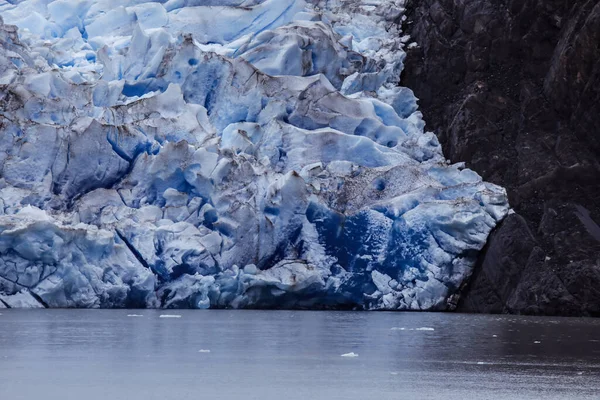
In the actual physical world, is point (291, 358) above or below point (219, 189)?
Result: below

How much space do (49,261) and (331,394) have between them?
832cm

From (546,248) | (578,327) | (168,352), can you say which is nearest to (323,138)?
(546,248)

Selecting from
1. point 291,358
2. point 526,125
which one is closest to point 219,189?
point 526,125

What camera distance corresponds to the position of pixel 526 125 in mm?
17188

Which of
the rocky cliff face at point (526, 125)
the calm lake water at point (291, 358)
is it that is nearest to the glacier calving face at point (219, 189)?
the rocky cliff face at point (526, 125)

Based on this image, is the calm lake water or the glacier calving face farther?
the glacier calving face

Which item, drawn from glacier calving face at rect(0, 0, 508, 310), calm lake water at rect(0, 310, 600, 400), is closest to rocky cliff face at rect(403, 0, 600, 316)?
glacier calving face at rect(0, 0, 508, 310)

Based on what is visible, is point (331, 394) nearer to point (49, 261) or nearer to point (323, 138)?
point (49, 261)

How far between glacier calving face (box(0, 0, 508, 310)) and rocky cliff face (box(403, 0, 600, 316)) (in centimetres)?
50

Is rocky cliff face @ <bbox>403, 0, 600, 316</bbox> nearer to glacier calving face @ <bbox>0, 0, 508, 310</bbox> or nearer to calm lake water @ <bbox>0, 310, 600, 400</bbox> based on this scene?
glacier calving face @ <bbox>0, 0, 508, 310</bbox>

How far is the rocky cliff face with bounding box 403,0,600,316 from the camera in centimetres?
1523

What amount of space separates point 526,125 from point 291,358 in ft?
31.0

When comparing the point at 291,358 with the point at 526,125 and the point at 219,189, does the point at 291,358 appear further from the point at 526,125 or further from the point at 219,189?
the point at 526,125

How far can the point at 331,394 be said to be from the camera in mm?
6801
